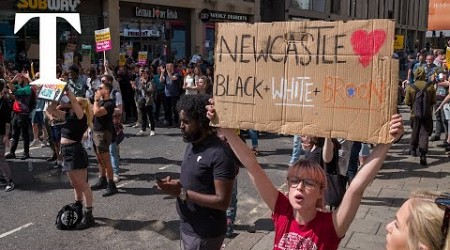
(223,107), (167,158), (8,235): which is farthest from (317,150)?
(167,158)

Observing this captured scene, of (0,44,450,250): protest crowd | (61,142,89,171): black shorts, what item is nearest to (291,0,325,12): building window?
(0,44,450,250): protest crowd

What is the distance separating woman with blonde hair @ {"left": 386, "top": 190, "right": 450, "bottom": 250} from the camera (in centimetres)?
165

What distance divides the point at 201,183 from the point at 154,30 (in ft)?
68.6

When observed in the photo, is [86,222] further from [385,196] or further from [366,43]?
[366,43]

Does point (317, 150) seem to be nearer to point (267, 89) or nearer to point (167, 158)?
point (267, 89)

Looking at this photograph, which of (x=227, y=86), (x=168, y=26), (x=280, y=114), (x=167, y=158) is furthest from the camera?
(x=168, y=26)

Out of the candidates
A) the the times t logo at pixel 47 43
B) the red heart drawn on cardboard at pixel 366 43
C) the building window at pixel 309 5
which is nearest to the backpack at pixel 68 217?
the the times t logo at pixel 47 43

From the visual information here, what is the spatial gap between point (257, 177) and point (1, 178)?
608cm

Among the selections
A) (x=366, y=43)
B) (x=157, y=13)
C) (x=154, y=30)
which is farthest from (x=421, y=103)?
(x=157, y=13)

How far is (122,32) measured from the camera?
21.3 meters

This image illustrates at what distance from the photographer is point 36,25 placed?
1773 cm

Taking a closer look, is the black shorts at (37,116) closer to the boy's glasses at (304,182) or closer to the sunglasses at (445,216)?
the boy's glasses at (304,182)

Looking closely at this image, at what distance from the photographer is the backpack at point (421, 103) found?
28.4ft

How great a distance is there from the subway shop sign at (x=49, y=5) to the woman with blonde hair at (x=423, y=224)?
58.2ft
